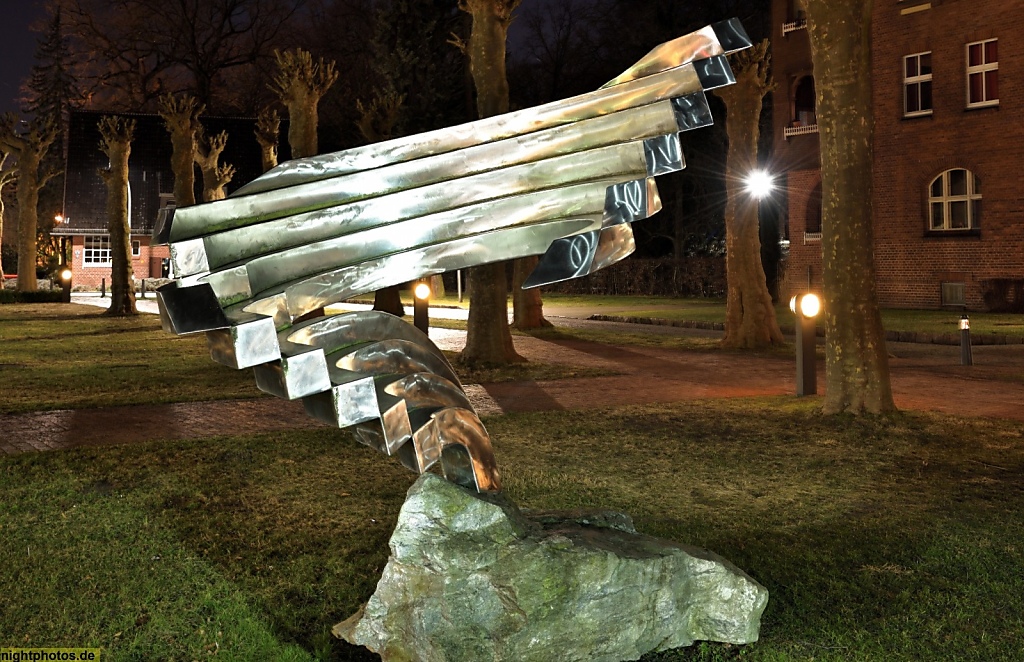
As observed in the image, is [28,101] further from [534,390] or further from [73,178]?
[534,390]

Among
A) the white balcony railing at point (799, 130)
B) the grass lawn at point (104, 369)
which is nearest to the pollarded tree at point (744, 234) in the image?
the grass lawn at point (104, 369)

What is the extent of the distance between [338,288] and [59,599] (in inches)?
Answer: 99.9

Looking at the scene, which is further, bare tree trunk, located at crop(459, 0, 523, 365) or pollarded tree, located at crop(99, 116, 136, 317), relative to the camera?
pollarded tree, located at crop(99, 116, 136, 317)

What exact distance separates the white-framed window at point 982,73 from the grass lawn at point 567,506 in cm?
2344

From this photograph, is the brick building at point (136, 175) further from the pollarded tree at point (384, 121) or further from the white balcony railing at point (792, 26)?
the white balcony railing at point (792, 26)

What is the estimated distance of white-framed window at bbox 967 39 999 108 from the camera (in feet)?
101

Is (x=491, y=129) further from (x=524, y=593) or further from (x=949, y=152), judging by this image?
(x=949, y=152)

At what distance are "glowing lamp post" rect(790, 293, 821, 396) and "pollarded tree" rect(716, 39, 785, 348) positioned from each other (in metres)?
6.19

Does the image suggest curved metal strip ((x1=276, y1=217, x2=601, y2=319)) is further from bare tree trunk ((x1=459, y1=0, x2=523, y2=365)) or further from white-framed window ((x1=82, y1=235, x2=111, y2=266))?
white-framed window ((x1=82, y1=235, x2=111, y2=266))

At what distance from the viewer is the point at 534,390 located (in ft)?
48.1

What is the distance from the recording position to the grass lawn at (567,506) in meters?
5.11

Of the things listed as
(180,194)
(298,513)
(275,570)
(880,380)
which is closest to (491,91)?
(880,380)

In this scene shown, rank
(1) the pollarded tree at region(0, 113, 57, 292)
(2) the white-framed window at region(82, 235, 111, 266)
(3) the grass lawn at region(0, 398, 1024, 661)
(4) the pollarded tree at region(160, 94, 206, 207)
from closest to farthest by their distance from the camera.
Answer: (3) the grass lawn at region(0, 398, 1024, 661) → (4) the pollarded tree at region(160, 94, 206, 207) → (1) the pollarded tree at region(0, 113, 57, 292) → (2) the white-framed window at region(82, 235, 111, 266)

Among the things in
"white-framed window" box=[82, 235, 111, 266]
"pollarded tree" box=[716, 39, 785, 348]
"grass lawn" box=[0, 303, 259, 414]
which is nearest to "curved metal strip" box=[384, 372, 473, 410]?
"grass lawn" box=[0, 303, 259, 414]
